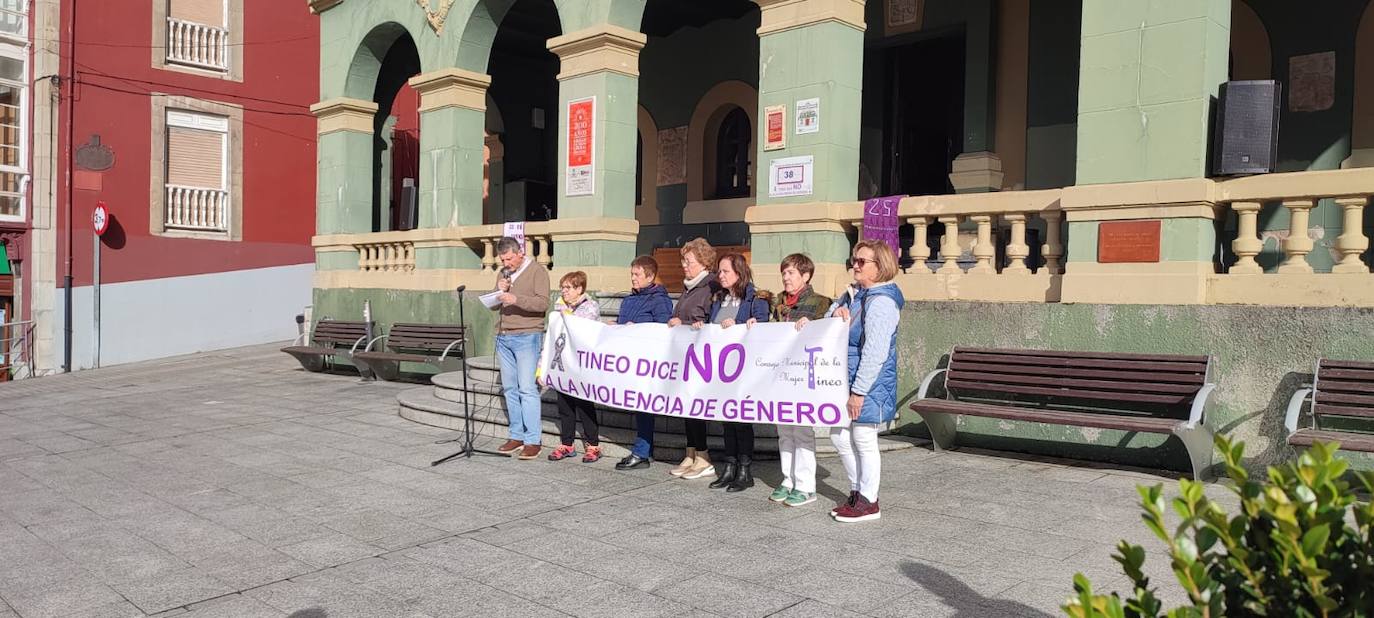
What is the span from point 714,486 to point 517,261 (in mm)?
2527

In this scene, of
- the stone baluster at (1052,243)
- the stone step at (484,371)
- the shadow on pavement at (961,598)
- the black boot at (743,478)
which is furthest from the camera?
the stone step at (484,371)

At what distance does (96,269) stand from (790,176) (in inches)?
620

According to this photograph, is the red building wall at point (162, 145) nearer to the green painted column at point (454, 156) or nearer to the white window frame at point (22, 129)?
the white window frame at point (22, 129)

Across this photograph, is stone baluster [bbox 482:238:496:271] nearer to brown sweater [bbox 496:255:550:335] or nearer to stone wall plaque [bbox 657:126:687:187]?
stone wall plaque [bbox 657:126:687:187]

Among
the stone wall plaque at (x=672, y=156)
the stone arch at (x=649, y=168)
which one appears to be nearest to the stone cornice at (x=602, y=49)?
the stone wall plaque at (x=672, y=156)

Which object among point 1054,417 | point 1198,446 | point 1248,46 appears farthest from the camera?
point 1248,46

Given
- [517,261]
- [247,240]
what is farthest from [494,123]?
[517,261]

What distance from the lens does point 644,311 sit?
23.8ft

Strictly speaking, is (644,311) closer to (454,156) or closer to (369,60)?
(454,156)

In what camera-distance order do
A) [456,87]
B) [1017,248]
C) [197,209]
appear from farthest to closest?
[197,209] < [456,87] < [1017,248]

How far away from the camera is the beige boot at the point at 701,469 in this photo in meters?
6.95

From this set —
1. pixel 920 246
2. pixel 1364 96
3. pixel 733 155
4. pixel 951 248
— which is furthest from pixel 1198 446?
pixel 733 155

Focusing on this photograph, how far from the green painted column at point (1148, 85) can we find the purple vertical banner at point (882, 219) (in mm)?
1679

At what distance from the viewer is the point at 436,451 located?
26.7 ft
